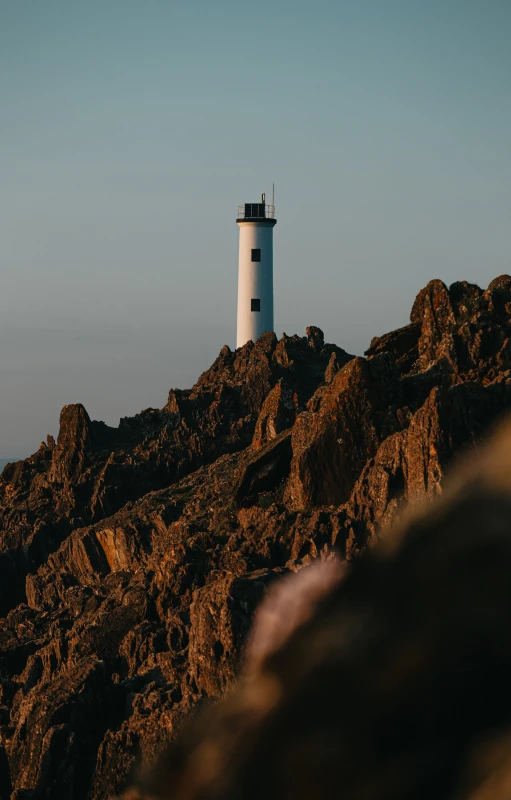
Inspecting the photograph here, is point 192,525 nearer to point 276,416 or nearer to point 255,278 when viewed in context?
point 276,416

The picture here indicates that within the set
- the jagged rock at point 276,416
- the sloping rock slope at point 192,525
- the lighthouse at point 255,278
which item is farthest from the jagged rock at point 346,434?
the lighthouse at point 255,278

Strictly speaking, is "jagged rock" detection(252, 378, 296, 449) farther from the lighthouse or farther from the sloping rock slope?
the lighthouse

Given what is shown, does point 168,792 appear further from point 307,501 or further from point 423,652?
point 307,501

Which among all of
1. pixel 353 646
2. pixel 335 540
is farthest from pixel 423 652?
pixel 335 540

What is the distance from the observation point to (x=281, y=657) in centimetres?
381

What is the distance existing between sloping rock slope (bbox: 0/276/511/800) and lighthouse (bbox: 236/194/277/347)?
25752 millimetres

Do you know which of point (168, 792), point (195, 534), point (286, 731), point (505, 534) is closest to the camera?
point (505, 534)

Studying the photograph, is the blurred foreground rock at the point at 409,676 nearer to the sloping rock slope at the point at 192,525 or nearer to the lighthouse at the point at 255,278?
the sloping rock slope at the point at 192,525

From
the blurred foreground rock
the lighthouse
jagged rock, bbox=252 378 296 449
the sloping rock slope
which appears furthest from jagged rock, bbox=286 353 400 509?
the lighthouse

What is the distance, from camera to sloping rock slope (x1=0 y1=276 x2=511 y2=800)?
3256 cm

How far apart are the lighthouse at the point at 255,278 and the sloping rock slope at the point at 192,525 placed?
25752 mm

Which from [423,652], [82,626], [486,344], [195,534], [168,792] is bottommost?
[168,792]

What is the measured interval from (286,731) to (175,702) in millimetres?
28352

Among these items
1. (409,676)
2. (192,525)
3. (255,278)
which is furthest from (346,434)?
(255,278)
